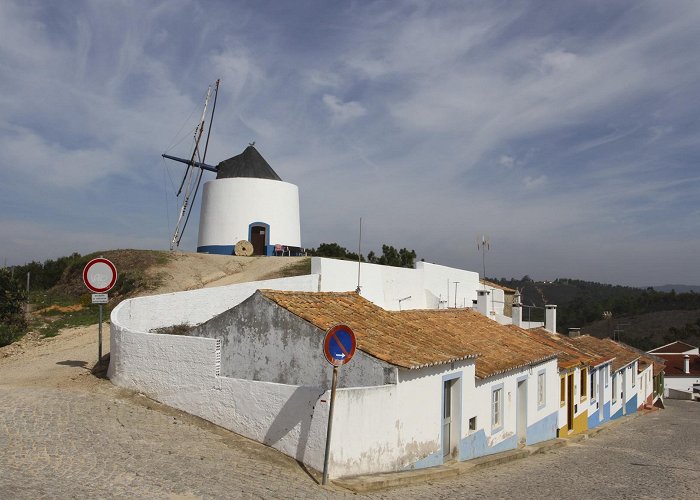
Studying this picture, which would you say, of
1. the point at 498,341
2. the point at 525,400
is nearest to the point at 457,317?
the point at 498,341

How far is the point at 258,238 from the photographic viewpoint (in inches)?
1320

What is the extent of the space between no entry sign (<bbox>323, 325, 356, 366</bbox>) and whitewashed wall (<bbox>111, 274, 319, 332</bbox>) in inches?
287

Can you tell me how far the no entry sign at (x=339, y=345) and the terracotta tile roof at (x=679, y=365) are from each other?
151 feet

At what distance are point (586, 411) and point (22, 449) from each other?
1950 cm

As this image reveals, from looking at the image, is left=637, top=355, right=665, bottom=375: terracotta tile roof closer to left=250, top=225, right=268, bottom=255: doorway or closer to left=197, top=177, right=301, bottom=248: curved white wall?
left=197, top=177, right=301, bottom=248: curved white wall

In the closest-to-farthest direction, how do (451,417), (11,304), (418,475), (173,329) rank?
(418,475) < (451,417) < (173,329) < (11,304)

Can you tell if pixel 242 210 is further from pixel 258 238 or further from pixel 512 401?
pixel 512 401

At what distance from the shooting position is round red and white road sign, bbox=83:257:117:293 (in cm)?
1220

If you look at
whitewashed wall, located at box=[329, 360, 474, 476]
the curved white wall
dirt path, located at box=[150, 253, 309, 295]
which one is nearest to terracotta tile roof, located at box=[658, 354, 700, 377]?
the curved white wall

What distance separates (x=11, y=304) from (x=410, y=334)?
1240cm

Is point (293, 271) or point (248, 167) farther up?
point (248, 167)

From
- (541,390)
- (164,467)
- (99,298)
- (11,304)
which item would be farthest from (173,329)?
(541,390)

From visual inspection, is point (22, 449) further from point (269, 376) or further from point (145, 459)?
point (269, 376)

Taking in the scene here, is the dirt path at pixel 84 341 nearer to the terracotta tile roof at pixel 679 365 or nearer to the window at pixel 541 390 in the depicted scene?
the window at pixel 541 390
